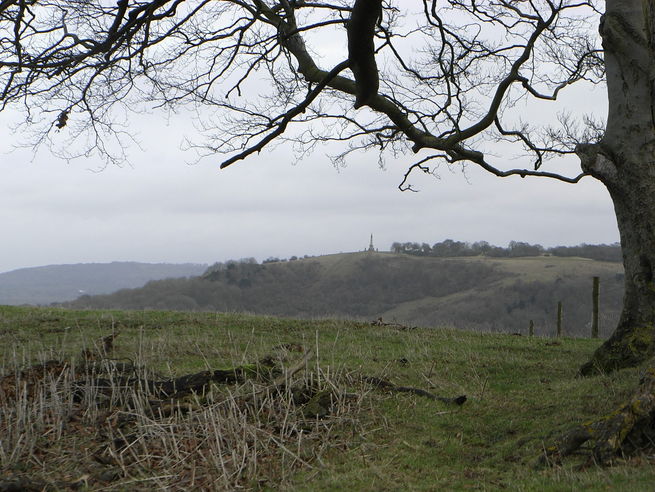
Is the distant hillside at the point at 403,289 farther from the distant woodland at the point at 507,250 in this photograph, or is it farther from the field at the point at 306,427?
the field at the point at 306,427

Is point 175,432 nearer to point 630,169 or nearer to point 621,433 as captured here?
point 621,433

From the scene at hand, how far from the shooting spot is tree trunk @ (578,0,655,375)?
25.5 feet

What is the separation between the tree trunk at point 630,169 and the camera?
7.76 metres

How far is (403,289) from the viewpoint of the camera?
71.8 meters

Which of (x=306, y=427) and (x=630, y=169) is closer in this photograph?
(x=306, y=427)

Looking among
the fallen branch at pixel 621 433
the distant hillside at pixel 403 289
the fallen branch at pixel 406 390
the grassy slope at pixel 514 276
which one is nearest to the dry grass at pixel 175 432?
the fallen branch at pixel 406 390

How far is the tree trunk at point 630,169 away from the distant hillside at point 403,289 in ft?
118

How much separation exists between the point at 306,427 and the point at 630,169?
510 centimetres

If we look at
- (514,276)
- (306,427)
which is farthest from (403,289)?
(306,427)

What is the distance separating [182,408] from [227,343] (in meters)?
4.30

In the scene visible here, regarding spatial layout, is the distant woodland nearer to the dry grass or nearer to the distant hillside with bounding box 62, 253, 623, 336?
the distant hillside with bounding box 62, 253, 623, 336

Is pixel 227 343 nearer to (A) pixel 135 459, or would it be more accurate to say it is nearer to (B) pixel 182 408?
(B) pixel 182 408

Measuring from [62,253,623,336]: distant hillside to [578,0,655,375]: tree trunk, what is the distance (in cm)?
3591

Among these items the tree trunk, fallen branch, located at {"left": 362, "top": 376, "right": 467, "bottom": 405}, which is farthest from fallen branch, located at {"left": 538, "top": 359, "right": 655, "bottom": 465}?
the tree trunk
